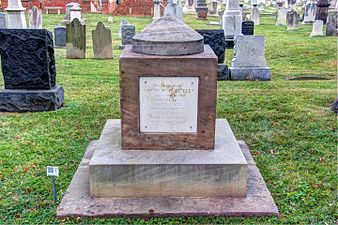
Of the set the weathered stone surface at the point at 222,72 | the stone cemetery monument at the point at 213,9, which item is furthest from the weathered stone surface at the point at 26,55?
the stone cemetery monument at the point at 213,9

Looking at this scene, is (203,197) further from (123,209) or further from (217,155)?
(123,209)

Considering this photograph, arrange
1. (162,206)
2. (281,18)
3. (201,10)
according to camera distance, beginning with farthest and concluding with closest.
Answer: (201,10), (281,18), (162,206)

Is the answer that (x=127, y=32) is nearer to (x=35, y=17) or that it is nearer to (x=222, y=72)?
(x=222, y=72)

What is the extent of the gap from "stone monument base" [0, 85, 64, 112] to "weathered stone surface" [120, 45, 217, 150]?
9.91ft

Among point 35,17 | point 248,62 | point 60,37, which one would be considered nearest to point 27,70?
A: point 248,62

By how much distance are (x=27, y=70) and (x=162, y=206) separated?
4.00 meters

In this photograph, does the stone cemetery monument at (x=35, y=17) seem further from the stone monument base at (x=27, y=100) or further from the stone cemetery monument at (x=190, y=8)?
the stone cemetery monument at (x=190, y=8)

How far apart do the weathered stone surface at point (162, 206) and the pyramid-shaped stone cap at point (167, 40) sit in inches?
56.9

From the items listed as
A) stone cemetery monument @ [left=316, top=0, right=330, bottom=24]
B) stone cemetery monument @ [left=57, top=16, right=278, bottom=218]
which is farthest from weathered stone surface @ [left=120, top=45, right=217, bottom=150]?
stone cemetery monument @ [left=316, top=0, right=330, bottom=24]

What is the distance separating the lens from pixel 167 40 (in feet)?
12.8

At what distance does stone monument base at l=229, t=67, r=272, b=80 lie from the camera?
9.95 metres

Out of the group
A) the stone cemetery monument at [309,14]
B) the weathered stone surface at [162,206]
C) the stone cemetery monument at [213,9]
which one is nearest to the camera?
the weathered stone surface at [162,206]

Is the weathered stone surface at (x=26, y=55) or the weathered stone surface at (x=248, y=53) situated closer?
the weathered stone surface at (x=26, y=55)

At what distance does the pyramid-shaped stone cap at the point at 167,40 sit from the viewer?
3.91 m
